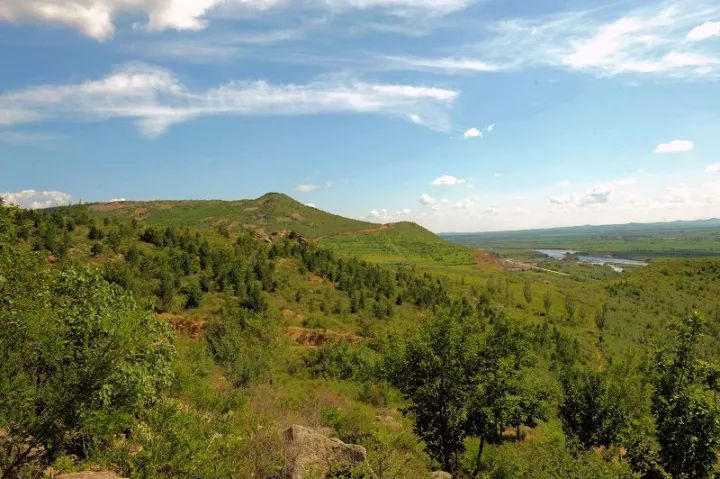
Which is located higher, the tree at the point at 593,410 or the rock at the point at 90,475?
the rock at the point at 90,475

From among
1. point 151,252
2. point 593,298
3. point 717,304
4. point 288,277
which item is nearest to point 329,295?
point 288,277

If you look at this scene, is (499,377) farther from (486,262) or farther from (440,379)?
(486,262)

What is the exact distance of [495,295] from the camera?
386 feet

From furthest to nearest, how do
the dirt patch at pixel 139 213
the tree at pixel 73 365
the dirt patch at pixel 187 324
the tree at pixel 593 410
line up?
the dirt patch at pixel 139 213 < the dirt patch at pixel 187 324 < the tree at pixel 593 410 < the tree at pixel 73 365

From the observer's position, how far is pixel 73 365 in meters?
10.6

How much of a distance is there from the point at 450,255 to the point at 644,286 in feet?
240

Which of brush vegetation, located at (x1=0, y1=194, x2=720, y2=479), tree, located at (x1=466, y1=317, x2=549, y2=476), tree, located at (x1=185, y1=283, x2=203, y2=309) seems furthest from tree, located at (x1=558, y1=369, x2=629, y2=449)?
tree, located at (x1=185, y1=283, x2=203, y2=309)

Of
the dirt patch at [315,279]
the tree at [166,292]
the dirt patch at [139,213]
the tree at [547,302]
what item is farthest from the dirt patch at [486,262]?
the dirt patch at [139,213]

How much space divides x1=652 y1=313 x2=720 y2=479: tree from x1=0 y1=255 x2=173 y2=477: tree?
53.8ft

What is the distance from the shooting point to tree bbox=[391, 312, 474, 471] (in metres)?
24.0

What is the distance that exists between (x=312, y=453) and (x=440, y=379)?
10.3 m

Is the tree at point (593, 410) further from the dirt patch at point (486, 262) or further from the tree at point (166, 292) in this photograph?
the dirt patch at point (486, 262)

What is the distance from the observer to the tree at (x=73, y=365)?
10242 mm

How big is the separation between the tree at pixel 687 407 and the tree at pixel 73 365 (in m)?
16.4
